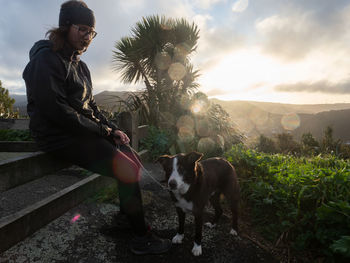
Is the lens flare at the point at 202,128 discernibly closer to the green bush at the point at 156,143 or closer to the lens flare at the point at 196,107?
the lens flare at the point at 196,107

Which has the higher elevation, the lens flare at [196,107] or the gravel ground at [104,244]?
the lens flare at [196,107]

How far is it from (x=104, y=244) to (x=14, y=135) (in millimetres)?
5080

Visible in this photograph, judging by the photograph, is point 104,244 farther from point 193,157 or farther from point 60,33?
point 60,33

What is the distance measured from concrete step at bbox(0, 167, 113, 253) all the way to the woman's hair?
144cm

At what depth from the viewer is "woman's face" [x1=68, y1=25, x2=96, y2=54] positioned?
2172 mm

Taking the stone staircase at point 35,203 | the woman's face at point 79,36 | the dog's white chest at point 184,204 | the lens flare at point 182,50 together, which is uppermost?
the lens flare at point 182,50

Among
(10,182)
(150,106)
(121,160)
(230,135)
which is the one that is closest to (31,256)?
(10,182)

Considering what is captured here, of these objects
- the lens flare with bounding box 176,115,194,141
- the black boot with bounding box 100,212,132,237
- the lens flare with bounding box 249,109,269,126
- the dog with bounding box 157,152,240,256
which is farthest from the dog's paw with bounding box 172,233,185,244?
the lens flare with bounding box 249,109,269,126

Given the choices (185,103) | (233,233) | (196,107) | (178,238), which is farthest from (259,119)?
(178,238)

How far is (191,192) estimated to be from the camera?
2.44 m

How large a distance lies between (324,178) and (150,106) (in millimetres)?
5729

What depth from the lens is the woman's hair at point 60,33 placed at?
202 centimetres

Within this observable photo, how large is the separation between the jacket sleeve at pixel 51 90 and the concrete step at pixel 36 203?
775 millimetres

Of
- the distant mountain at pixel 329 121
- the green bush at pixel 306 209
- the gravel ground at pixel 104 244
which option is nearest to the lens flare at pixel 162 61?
the green bush at pixel 306 209
